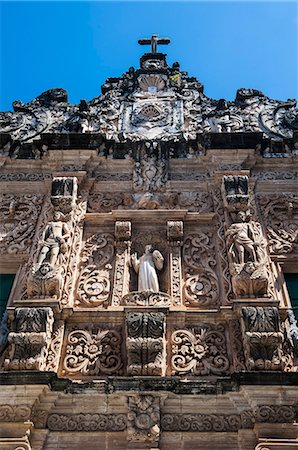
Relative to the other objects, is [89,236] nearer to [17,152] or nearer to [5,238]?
[5,238]

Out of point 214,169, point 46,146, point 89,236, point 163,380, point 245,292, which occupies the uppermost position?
point 46,146

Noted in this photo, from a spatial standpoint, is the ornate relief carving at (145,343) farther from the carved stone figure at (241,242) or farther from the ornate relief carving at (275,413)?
the carved stone figure at (241,242)

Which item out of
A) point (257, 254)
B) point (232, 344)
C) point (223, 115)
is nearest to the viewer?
point (232, 344)

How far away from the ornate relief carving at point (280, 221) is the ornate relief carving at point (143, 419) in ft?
12.0

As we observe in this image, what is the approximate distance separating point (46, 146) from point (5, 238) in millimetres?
2384

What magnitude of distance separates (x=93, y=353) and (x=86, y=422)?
1059 millimetres

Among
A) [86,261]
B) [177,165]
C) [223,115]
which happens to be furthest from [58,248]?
[223,115]

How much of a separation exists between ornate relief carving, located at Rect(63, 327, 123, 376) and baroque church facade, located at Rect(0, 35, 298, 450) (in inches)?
0.8

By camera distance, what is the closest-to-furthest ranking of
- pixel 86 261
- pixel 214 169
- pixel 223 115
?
pixel 86 261, pixel 214 169, pixel 223 115

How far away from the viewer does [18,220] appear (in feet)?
31.5

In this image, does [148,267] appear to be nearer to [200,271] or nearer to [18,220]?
[200,271]

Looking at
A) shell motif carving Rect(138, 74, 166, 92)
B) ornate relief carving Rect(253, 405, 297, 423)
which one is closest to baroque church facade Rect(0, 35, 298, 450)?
ornate relief carving Rect(253, 405, 297, 423)

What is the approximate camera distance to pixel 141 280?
8.03m

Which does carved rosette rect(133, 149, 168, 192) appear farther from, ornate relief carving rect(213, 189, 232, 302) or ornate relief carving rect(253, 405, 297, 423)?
ornate relief carving rect(253, 405, 297, 423)
